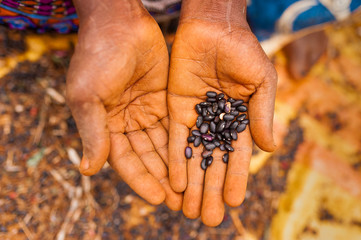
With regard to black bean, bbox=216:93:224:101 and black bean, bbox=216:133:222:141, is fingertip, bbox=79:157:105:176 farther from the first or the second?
black bean, bbox=216:93:224:101

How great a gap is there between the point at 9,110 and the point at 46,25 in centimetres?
88

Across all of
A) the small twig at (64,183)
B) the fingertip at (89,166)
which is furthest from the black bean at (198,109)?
the small twig at (64,183)

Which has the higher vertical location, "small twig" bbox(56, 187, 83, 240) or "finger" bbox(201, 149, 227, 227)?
"finger" bbox(201, 149, 227, 227)

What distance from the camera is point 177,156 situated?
2332 millimetres

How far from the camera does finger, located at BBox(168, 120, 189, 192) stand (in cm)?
228

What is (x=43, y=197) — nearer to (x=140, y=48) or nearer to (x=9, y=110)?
(x=9, y=110)

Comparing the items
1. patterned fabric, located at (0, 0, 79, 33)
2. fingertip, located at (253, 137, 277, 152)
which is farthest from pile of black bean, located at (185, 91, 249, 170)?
patterned fabric, located at (0, 0, 79, 33)

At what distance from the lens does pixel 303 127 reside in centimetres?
395

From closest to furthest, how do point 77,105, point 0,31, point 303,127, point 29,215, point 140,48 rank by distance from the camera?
point 77,105, point 140,48, point 29,215, point 0,31, point 303,127

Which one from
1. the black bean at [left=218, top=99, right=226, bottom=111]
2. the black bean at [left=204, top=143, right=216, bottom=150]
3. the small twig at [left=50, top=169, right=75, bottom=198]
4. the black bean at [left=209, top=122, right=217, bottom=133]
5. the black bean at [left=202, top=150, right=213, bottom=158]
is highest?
the black bean at [left=218, top=99, right=226, bottom=111]

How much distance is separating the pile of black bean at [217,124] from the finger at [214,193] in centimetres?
5

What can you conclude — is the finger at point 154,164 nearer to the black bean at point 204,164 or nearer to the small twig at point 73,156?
the black bean at point 204,164

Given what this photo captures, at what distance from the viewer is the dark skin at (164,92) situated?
201 cm

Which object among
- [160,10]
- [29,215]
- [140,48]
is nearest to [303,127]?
[160,10]
